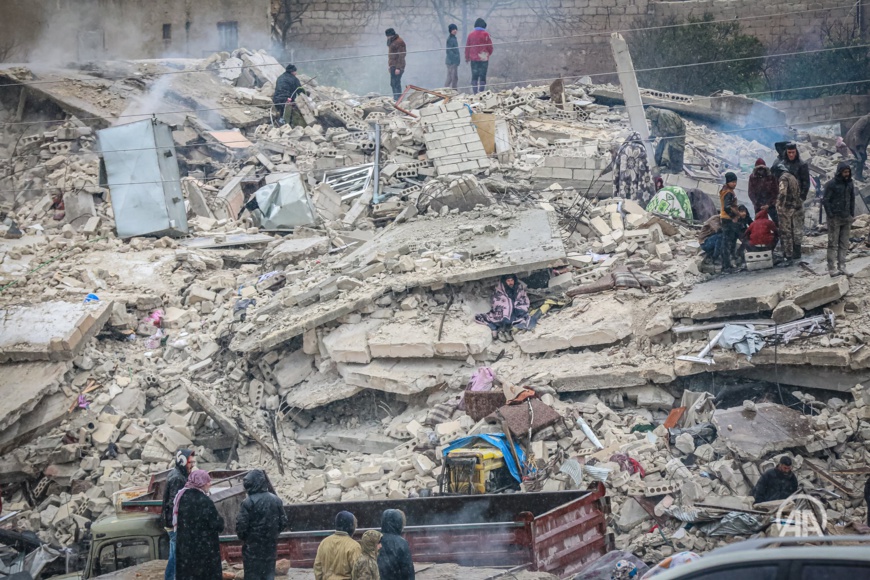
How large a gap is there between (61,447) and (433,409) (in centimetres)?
395

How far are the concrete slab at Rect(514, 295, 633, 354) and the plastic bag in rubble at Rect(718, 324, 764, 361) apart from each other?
1.15m

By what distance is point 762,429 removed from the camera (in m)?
8.51

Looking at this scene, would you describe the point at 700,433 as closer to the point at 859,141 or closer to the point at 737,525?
the point at 737,525

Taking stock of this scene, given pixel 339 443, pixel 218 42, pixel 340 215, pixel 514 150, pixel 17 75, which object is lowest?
pixel 339 443

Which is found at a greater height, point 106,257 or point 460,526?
point 106,257

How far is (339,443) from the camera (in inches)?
433

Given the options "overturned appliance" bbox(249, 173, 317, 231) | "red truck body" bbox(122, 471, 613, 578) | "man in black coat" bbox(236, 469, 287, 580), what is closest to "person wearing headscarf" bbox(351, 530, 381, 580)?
"man in black coat" bbox(236, 469, 287, 580)

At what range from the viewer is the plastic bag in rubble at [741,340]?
9.41 meters

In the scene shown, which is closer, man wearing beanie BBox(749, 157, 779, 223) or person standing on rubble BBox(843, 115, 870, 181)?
man wearing beanie BBox(749, 157, 779, 223)

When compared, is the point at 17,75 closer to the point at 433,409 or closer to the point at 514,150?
the point at 514,150

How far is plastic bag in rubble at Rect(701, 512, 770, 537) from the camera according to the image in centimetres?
737

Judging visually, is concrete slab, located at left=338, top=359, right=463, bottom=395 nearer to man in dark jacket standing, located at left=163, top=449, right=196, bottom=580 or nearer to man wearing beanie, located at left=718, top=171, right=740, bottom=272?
man wearing beanie, located at left=718, top=171, right=740, bottom=272

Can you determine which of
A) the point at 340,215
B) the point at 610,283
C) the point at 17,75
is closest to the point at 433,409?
the point at 610,283

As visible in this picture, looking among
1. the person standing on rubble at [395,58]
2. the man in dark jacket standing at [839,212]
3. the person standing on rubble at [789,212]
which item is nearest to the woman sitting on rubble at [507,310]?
the person standing on rubble at [789,212]
